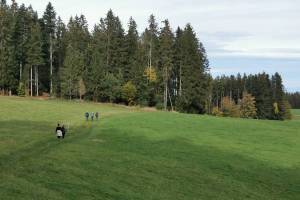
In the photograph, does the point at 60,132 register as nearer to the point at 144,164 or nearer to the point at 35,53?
the point at 144,164

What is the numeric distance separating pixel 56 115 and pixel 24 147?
29.9 m

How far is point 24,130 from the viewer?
40.3m

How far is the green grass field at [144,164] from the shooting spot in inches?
777

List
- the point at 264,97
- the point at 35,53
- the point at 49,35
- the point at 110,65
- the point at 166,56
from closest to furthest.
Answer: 1. the point at 166,56
2. the point at 35,53
3. the point at 110,65
4. the point at 49,35
5. the point at 264,97

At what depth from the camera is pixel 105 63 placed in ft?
351

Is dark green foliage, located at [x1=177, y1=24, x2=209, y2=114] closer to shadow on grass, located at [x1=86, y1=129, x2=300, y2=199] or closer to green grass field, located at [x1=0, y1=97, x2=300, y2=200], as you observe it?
green grass field, located at [x1=0, y1=97, x2=300, y2=200]

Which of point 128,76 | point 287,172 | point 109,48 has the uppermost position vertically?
point 109,48

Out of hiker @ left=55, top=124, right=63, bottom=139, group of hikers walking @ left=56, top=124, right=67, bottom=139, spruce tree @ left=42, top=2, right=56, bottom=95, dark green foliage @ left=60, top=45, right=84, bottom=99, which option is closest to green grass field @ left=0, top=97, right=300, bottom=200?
group of hikers walking @ left=56, top=124, right=67, bottom=139

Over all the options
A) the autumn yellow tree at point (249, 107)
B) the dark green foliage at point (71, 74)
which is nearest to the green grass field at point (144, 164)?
the dark green foliage at point (71, 74)

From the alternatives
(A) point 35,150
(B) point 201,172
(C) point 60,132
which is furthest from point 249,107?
(B) point 201,172

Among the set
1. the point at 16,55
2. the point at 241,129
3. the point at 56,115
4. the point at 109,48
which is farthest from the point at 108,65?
the point at 241,129

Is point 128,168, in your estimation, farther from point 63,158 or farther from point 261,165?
point 261,165

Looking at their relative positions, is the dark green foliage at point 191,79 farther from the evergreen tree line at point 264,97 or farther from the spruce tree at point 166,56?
the evergreen tree line at point 264,97

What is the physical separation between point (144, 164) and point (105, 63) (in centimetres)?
8232
